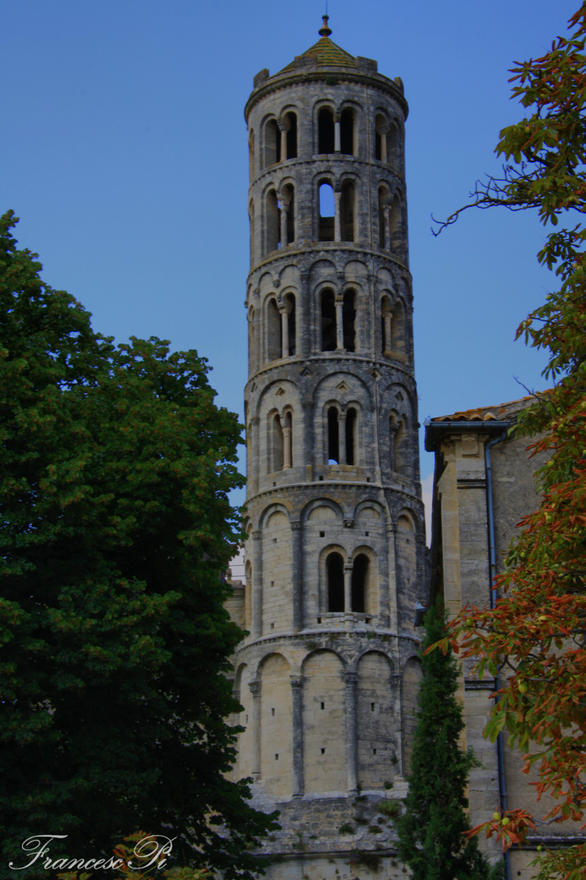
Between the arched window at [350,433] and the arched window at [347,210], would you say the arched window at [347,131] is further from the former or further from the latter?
the arched window at [350,433]

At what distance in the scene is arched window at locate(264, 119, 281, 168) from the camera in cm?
5975

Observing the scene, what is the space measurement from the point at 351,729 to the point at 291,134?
25.8 meters

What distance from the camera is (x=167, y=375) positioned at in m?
25.9

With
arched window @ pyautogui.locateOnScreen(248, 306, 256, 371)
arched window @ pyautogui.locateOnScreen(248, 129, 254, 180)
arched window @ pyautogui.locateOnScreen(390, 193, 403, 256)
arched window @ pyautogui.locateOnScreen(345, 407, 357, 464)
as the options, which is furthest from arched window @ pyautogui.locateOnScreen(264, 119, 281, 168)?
arched window @ pyautogui.locateOnScreen(345, 407, 357, 464)

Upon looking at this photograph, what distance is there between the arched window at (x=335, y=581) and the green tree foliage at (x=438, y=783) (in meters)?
26.9

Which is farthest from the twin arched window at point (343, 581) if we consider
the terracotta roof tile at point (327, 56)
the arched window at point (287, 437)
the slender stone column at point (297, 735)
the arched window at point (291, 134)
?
the terracotta roof tile at point (327, 56)

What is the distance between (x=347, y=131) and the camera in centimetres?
5997

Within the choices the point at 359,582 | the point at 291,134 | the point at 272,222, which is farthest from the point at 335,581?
the point at 291,134

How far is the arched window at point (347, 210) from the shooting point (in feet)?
193

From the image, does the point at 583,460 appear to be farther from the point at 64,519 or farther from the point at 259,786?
the point at 259,786

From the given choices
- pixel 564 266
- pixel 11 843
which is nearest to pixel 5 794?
pixel 11 843

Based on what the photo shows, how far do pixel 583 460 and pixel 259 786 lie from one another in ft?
133

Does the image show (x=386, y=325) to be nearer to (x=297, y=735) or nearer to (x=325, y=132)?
(x=325, y=132)

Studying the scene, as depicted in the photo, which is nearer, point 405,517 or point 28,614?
point 28,614
